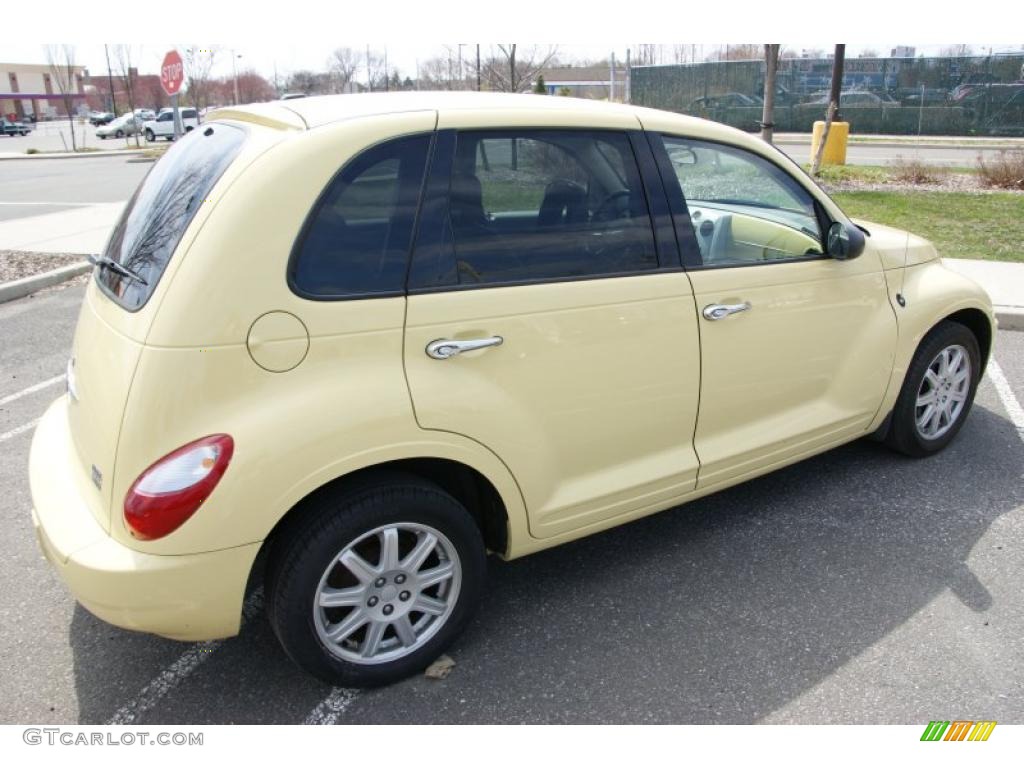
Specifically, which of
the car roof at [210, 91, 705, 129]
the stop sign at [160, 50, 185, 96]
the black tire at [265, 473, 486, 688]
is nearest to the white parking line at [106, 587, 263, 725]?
the black tire at [265, 473, 486, 688]

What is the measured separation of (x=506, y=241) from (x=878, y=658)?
1910 millimetres

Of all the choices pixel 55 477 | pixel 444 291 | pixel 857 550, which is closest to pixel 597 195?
pixel 444 291

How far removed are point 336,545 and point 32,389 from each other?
4.00 metres

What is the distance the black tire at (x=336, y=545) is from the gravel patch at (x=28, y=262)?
24.0 ft

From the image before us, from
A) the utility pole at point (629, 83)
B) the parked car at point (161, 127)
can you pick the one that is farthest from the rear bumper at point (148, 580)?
the parked car at point (161, 127)

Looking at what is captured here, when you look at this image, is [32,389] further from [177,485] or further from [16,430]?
[177,485]

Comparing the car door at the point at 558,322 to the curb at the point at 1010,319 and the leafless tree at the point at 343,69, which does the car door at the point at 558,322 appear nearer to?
the curb at the point at 1010,319

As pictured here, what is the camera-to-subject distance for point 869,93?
30250 mm

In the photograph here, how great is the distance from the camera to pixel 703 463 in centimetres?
321

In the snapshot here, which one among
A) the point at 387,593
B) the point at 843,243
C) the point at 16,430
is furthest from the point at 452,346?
the point at 16,430

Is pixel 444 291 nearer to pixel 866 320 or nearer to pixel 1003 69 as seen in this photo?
pixel 866 320

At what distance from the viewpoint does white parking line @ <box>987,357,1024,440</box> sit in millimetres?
4648

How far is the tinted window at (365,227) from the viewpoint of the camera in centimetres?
238

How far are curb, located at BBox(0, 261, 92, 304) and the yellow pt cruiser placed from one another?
5629 millimetres
